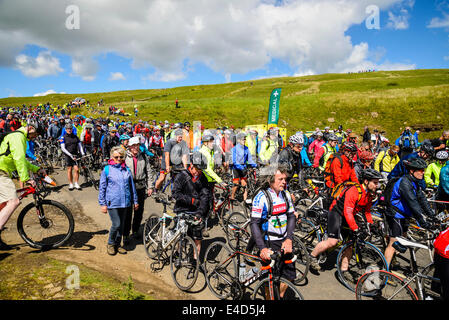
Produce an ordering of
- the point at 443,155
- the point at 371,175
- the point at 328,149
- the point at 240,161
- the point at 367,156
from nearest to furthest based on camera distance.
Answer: the point at 371,175
the point at 367,156
the point at 443,155
the point at 240,161
the point at 328,149

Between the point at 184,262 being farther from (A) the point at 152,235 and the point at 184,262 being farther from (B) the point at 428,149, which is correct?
(B) the point at 428,149

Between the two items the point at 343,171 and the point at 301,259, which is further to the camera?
the point at 343,171

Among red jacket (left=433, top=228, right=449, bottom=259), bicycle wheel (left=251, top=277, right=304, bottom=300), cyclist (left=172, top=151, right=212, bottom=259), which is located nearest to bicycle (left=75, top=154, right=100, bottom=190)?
cyclist (left=172, top=151, right=212, bottom=259)

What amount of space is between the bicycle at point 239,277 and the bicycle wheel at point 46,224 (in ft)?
11.3

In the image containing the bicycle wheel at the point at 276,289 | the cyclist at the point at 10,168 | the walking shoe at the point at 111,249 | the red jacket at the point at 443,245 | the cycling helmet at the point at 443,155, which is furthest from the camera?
the cycling helmet at the point at 443,155

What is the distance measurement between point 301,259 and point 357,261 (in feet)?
3.72

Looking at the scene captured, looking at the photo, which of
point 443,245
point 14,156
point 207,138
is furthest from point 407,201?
point 14,156

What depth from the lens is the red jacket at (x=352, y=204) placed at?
444cm

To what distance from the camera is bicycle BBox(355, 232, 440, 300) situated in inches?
138

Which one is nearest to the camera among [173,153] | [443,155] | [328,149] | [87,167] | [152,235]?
[152,235]

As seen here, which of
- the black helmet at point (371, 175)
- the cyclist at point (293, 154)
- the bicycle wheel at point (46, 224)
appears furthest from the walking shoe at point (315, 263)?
the bicycle wheel at point (46, 224)

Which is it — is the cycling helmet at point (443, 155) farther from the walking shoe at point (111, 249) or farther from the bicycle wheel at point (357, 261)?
the walking shoe at point (111, 249)

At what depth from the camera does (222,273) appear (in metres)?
4.30
